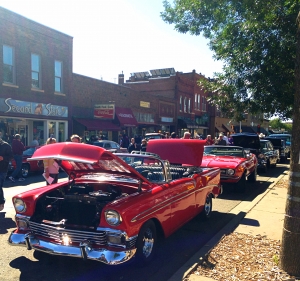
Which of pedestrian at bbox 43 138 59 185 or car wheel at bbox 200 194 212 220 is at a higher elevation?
pedestrian at bbox 43 138 59 185

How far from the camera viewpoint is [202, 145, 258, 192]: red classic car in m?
9.03

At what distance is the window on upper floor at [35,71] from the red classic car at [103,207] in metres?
15.1

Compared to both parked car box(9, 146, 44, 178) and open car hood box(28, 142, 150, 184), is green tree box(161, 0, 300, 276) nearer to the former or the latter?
open car hood box(28, 142, 150, 184)

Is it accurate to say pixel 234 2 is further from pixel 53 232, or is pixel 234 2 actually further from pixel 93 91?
pixel 93 91

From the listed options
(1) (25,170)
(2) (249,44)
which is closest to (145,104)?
(1) (25,170)

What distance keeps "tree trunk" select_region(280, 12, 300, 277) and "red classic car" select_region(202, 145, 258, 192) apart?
5152mm

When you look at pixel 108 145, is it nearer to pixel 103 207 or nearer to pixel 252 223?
pixel 252 223

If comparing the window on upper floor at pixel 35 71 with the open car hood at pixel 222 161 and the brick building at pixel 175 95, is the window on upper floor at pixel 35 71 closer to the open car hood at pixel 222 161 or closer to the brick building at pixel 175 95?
the open car hood at pixel 222 161

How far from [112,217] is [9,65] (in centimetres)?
1606

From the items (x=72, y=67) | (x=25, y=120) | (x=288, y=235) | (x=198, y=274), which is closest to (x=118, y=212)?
(x=198, y=274)

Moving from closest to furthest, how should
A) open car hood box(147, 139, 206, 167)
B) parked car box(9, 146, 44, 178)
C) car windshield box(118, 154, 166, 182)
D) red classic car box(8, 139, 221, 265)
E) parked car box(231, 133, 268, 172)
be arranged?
red classic car box(8, 139, 221, 265) → car windshield box(118, 154, 166, 182) → open car hood box(147, 139, 206, 167) → parked car box(9, 146, 44, 178) → parked car box(231, 133, 268, 172)

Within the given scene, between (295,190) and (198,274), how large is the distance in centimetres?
157

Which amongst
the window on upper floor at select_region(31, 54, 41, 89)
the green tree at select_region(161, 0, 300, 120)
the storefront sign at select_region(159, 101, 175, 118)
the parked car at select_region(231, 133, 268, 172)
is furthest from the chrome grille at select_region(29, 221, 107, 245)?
the storefront sign at select_region(159, 101, 175, 118)

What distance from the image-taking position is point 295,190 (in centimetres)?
381
